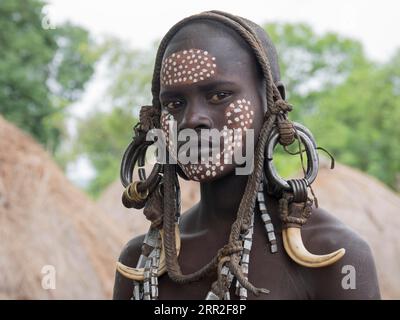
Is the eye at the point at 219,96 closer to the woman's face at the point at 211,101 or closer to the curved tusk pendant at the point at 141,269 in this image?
the woman's face at the point at 211,101

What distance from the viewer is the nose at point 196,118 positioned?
2.12 metres

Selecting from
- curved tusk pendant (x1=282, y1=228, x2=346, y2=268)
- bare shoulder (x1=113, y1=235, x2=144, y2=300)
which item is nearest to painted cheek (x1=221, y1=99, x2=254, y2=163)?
curved tusk pendant (x1=282, y1=228, x2=346, y2=268)

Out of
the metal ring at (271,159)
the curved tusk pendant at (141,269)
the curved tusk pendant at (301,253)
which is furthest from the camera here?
the curved tusk pendant at (141,269)

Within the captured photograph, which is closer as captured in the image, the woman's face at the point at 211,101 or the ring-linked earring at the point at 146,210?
the woman's face at the point at 211,101

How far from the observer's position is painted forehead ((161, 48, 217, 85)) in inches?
84.7

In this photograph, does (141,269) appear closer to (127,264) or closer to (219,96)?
(127,264)

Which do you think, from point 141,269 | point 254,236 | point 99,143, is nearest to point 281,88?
point 254,236

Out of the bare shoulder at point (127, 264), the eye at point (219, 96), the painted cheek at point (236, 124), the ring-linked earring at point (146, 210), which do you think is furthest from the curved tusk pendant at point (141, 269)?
the eye at point (219, 96)

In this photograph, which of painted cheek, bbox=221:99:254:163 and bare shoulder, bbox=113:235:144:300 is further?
bare shoulder, bbox=113:235:144:300

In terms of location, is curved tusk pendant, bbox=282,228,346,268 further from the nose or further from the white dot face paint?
the nose

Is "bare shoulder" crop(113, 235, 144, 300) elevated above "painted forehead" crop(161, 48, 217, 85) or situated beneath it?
situated beneath

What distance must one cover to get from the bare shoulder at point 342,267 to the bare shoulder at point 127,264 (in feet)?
2.14

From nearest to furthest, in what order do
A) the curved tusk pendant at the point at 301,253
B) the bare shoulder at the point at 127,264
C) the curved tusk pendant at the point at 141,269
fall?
the curved tusk pendant at the point at 301,253 → the curved tusk pendant at the point at 141,269 → the bare shoulder at the point at 127,264

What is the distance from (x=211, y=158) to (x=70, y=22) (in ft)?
67.8
